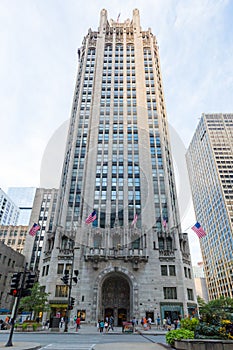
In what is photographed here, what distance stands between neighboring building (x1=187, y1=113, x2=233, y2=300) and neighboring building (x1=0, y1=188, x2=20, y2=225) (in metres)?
120

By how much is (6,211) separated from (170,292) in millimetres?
128692

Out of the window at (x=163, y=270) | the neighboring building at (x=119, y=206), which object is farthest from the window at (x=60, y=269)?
the window at (x=163, y=270)

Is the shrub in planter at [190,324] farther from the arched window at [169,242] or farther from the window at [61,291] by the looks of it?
the arched window at [169,242]

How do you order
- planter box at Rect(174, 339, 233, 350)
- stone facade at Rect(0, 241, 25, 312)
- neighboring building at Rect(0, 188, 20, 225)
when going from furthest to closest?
neighboring building at Rect(0, 188, 20, 225)
stone facade at Rect(0, 241, 25, 312)
planter box at Rect(174, 339, 233, 350)

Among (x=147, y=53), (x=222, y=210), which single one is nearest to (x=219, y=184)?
(x=222, y=210)

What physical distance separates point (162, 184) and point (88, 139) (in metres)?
22.4

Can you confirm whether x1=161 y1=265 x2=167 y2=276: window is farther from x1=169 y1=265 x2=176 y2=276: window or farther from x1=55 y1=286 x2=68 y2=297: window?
x1=55 y1=286 x2=68 y2=297: window

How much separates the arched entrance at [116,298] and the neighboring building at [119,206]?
17cm

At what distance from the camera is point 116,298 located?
1704 inches

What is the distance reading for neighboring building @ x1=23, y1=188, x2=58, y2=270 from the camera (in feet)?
247

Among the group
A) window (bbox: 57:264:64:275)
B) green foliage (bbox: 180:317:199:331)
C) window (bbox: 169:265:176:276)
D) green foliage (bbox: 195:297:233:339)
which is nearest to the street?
green foliage (bbox: 180:317:199:331)

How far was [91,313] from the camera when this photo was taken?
39.3 m

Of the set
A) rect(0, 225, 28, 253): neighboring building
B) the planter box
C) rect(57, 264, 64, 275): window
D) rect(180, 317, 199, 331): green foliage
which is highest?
rect(0, 225, 28, 253): neighboring building

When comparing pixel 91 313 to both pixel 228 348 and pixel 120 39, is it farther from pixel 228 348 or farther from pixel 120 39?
pixel 120 39
